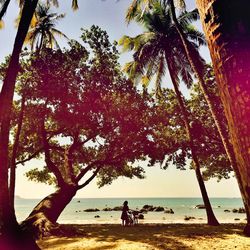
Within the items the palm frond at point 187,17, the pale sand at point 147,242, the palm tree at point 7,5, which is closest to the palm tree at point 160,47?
the palm frond at point 187,17

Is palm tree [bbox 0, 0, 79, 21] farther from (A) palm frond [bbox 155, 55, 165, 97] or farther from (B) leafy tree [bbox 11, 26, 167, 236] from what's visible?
(A) palm frond [bbox 155, 55, 165, 97]

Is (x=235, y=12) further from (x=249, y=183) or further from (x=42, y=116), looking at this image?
(x=42, y=116)

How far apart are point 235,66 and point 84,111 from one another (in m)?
19.1

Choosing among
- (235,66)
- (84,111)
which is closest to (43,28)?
(84,111)

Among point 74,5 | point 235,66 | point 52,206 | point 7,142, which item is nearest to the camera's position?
point 235,66

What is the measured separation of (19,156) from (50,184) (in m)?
5.04

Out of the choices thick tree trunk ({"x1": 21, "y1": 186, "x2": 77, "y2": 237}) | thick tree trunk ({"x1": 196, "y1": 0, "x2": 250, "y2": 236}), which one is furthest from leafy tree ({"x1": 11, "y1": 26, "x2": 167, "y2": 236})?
thick tree trunk ({"x1": 196, "y1": 0, "x2": 250, "y2": 236})

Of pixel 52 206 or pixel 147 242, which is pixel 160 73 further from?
pixel 147 242

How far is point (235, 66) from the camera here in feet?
6.06

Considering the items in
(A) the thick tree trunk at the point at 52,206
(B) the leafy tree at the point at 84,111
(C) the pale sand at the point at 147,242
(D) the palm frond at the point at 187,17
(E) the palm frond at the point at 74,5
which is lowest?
(C) the pale sand at the point at 147,242

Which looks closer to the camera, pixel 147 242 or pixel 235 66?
pixel 235 66

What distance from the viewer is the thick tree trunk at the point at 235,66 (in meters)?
1.78

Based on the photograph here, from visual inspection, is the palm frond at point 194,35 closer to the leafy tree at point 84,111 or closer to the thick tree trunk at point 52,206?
the leafy tree at point 84,111

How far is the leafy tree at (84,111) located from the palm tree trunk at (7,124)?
850cm
